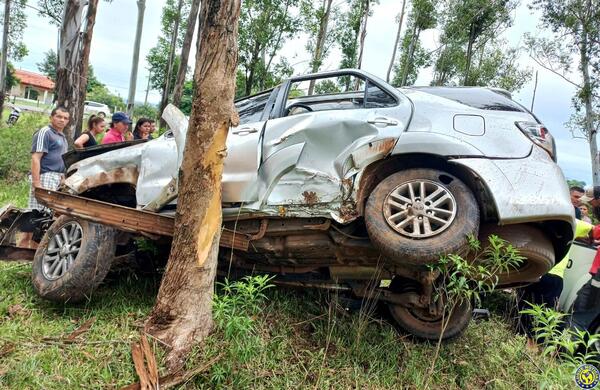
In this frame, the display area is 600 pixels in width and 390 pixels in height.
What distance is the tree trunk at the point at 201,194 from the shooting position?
268 centimetres

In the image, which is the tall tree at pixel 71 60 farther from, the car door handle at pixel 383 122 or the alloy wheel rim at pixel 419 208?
the alloy wheel rim at pixel 419 208

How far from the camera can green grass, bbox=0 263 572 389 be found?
2.73 metres

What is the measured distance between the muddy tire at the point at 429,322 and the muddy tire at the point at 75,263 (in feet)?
8.53

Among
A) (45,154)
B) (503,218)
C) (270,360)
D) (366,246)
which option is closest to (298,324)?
(270,360)

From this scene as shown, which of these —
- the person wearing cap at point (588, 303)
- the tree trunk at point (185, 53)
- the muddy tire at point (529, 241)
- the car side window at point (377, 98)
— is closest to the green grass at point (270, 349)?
the person wearing cap at point (588, 303)

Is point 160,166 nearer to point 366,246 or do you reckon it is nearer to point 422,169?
point 366,246

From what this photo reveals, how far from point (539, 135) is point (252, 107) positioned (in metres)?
2.39

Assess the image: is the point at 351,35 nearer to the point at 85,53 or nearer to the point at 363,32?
the point at 363,32

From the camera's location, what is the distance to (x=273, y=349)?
10.4 ft

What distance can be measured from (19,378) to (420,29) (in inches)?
1000

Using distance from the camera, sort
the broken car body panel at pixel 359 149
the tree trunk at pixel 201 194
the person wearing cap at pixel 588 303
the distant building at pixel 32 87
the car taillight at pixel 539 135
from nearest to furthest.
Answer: the tree trunk at pixel 201 194
the broken car body panel at pixel 359 149
the car taillight at pixel 539 135
the person wearing cap at pixel 588 303
the distant building at pixel 32 87

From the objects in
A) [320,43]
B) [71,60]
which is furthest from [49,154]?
[320,43]

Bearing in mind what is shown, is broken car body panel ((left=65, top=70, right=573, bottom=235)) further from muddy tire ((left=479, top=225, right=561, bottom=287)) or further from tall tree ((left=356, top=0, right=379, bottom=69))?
Answer: tall tree ((left=356, top=0, right=379, bottom=69))

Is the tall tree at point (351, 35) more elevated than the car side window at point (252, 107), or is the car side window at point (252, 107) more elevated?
the tall tree at point (351, 35)
